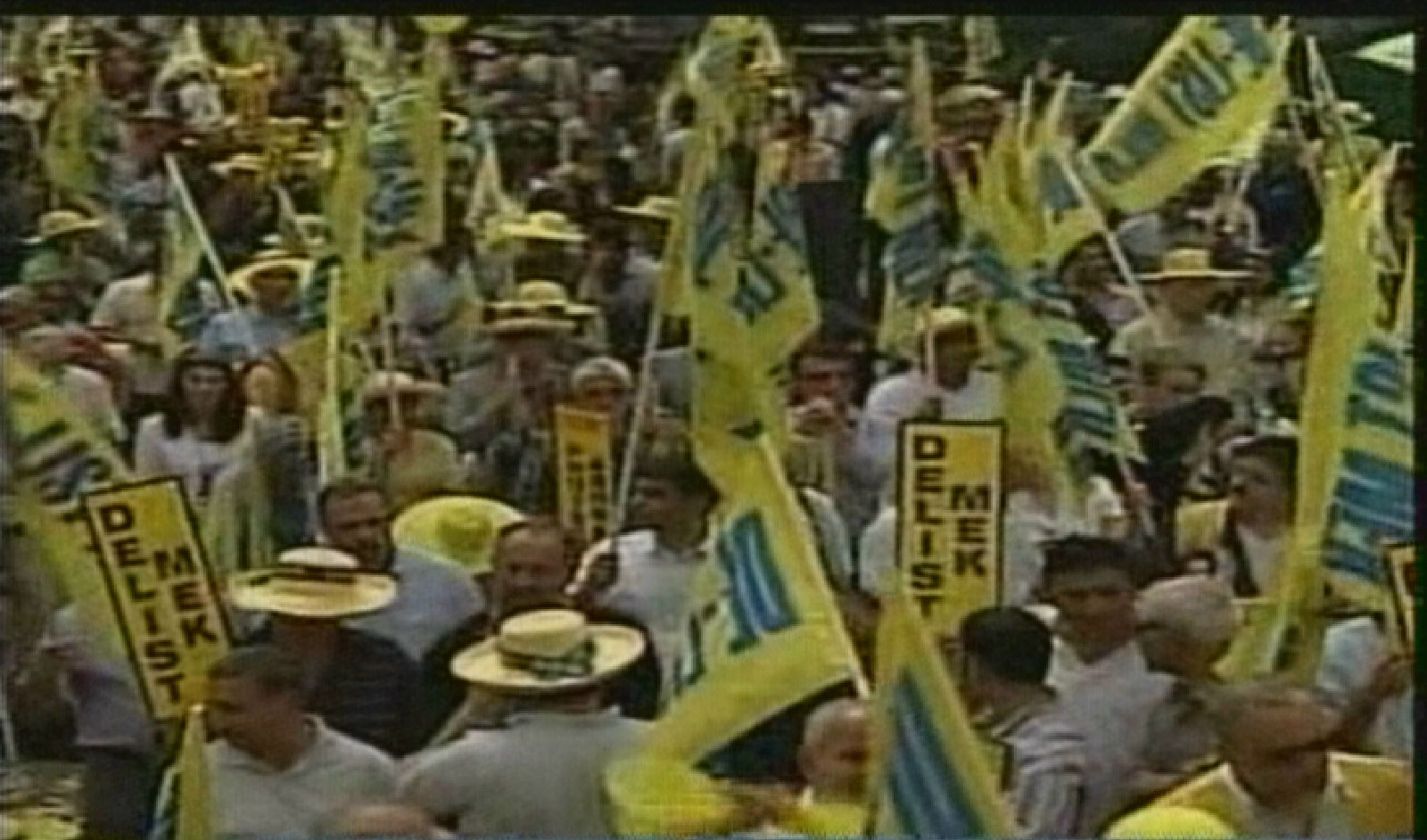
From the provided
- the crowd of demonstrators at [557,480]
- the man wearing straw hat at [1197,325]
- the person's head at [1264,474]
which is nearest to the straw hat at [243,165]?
the crowd of demonstrators at [557,480]

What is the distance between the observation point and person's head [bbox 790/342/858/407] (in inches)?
226

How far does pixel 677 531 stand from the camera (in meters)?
5.76

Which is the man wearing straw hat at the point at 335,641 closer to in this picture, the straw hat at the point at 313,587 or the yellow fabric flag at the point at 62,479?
the straw hat at the point at 313,587

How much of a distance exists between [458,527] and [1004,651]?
0.50 meters

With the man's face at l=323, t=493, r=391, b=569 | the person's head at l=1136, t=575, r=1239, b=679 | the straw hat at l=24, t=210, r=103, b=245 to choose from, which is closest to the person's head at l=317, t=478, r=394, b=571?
the man's face at l=323, t=493, r=391, b=569

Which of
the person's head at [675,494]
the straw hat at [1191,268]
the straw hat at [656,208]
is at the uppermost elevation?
the straw hat at [656,208]

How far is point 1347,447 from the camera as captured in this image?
5.70m

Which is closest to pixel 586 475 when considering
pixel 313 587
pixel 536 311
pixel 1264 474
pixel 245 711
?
pixel 536 311

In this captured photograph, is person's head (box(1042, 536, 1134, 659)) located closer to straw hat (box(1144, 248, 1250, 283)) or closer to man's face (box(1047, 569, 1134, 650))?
man's face (box(1047, 569, 1134, 650))

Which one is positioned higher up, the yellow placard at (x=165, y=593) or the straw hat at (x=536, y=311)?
the straw hat at (x=536, y=311)

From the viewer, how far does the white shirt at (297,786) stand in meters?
5.71

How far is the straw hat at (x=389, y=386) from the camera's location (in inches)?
227

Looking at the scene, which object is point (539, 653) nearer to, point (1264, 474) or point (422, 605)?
point (422, 605)

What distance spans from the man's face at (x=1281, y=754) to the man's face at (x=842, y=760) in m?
0.32
